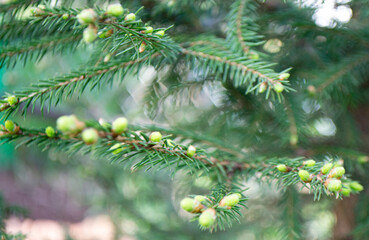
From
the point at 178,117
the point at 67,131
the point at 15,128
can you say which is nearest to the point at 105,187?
the point at 178,117

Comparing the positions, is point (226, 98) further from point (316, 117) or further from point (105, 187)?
point (105, 187)

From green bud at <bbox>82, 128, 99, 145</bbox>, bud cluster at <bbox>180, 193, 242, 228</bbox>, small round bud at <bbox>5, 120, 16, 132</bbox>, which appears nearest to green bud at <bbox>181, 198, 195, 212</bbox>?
bud cluster at <bbox>180, 193, 242, 228</bbox>

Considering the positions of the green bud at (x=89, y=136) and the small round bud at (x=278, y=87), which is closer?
the green bud at (x=89, y=136)

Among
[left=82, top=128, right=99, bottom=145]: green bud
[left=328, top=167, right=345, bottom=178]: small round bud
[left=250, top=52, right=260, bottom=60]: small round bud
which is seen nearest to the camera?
[left=82, top=128, right=99, bottom=145]: green bud

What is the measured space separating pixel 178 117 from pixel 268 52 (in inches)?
17.8

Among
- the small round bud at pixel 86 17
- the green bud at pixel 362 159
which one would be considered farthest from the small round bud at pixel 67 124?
the green bud at pixel 362 159

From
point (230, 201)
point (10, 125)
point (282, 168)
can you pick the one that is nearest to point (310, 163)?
point (282, 168)

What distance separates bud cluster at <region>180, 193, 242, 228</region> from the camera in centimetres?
29

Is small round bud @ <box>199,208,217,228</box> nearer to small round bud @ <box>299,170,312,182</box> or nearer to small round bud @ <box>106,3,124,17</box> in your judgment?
small round bud @ <box>299,170,312,182</box>

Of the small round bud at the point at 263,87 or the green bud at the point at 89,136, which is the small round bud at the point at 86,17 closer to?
the green bud at the point at 89,136

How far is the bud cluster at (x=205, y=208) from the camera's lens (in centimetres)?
29

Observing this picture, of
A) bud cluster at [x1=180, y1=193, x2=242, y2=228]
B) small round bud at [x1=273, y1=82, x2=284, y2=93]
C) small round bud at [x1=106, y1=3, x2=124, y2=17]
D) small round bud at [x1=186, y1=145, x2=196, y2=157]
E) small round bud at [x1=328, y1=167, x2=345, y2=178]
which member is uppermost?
small round bud at [x1=106, y1=3, x2=124, y2=17]

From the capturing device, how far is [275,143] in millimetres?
749

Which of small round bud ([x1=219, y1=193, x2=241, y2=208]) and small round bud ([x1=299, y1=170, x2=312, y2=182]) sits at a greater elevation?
small round bud ([x1=299, y1=170, x2=312, y2=182])
